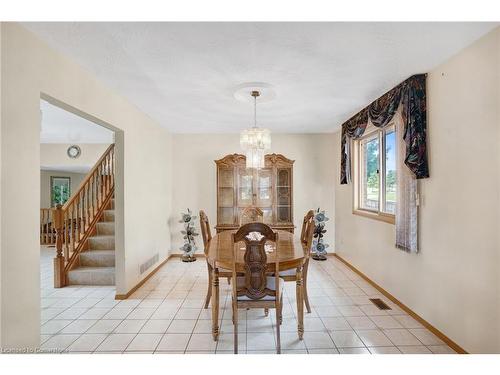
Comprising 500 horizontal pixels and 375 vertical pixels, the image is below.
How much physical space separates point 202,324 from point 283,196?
2.82 m

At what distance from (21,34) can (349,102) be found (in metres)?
3.14

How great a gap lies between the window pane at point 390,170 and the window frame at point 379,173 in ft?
0.10

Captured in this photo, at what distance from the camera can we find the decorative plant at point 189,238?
15.4 ft

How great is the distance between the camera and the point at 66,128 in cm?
471

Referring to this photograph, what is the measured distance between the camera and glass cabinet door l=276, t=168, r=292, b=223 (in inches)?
189

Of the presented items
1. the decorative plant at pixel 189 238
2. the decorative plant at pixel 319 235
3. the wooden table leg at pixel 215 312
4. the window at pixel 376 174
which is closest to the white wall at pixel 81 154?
the decorative plant at pixel 189 238

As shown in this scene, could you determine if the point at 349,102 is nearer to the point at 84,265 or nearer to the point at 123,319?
the point at 123,319

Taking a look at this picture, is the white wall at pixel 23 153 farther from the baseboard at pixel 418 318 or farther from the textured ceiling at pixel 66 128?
the baseboard at pixel 418 318

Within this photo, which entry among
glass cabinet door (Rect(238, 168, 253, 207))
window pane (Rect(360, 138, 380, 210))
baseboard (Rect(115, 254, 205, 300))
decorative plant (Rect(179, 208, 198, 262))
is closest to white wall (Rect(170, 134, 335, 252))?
baseboard (Rect(115, 254, 205, 300))

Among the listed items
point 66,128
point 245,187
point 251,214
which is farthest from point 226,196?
point 66,128
